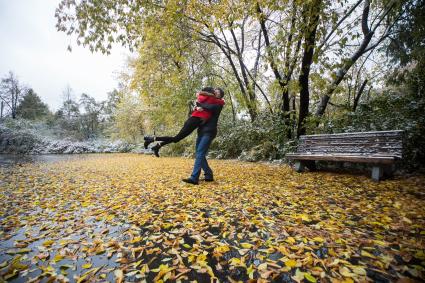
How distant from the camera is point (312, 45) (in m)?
6.24

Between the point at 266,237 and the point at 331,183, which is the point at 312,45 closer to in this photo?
the point at 331,183

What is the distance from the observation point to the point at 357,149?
5.88m

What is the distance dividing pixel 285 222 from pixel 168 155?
13869 millimetres

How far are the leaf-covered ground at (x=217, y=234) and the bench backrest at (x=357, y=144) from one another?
79 cm

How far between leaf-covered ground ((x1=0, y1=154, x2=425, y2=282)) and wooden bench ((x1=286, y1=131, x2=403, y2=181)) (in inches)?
22.5

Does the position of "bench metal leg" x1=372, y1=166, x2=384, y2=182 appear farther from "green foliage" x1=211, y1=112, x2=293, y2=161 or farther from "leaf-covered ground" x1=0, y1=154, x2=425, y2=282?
"green foliage" x1=211, y1=112, x2=293, y2=161

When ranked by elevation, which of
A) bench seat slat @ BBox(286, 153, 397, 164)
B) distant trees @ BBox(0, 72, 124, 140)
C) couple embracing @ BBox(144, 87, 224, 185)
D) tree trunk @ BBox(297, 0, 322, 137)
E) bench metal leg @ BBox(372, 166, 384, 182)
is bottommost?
bench metal leg @ BBox(372, 166, 384, 182)

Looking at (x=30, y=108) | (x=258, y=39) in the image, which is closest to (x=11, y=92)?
(x=30, y=108)

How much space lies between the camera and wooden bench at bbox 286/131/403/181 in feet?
16.9

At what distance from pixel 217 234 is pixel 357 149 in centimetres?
475

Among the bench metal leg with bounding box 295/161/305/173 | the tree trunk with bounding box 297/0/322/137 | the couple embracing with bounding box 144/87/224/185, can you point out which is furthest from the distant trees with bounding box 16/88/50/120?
the bench metal leg with bounding box 295/161/305/173

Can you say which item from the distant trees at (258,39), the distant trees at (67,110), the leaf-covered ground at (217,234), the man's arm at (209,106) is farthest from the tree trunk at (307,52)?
the distant trees at (67,110)

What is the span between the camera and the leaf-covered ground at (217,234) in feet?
6.78

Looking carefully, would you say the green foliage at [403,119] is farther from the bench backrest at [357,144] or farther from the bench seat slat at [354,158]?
the bench seat slat at [354,158]
